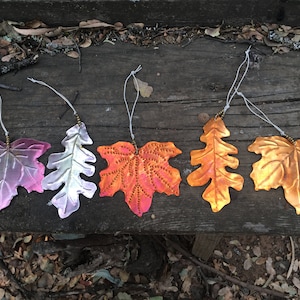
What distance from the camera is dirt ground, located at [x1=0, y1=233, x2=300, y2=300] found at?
2203 millimetres

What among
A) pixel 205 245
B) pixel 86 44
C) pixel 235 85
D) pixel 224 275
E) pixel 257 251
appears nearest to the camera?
pixel 235 85

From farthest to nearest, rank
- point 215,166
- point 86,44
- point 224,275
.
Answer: point 224,275 → point 86,44 → point 215,166

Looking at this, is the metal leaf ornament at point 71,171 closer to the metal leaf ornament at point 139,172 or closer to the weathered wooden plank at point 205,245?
the metal leaf ornament at point 139,172

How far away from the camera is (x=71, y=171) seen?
4.89ft

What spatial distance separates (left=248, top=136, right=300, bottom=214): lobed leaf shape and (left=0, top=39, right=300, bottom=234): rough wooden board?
0.07 feet

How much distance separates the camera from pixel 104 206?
56.7 inches

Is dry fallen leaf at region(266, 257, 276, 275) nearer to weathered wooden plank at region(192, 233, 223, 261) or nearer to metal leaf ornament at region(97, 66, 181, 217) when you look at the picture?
weathered wooden plank at region(192, 233, 223, 261)

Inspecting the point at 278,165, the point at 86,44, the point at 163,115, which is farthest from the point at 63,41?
the point at 278,165

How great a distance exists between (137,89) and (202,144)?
0.94ft

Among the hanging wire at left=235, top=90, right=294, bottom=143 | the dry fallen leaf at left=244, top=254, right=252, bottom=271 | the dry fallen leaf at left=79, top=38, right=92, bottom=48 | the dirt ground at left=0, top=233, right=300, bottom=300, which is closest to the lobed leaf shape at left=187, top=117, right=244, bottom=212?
the hanging wire at left=235, top=90, right=294, bottom=143

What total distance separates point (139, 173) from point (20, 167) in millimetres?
366

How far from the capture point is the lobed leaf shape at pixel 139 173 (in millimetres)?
1444

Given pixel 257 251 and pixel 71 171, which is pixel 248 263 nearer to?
pixel 257 251

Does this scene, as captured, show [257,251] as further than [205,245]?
Yes
